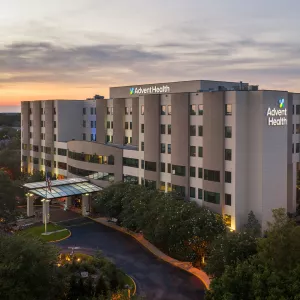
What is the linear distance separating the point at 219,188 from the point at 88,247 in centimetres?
2086

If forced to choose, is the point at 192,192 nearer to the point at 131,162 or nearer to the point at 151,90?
the point at 131,162

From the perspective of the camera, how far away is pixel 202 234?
167 ft

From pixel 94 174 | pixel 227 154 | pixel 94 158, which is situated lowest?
pixel 94 174

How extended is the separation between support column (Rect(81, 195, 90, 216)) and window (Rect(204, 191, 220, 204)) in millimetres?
23953

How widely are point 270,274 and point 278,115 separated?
111 feet

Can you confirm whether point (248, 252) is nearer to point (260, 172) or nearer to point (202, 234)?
point (202, 234)

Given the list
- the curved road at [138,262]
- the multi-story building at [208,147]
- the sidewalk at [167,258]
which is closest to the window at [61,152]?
the multi-story building at [208,147]

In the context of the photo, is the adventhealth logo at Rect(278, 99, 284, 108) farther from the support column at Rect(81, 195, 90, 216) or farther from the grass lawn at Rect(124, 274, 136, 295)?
the support column at Rect(81, 195, 90, 216)

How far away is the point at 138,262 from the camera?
52.1 meters

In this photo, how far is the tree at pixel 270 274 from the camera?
30.6 m

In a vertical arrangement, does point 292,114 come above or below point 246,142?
above

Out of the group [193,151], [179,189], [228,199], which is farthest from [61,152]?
[228,199]

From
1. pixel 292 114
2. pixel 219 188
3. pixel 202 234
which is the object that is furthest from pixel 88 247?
pixel 292 114

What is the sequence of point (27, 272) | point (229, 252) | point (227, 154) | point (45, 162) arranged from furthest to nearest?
point (45, 162), point (227, 154), point (229, 252), point (27, 272)
